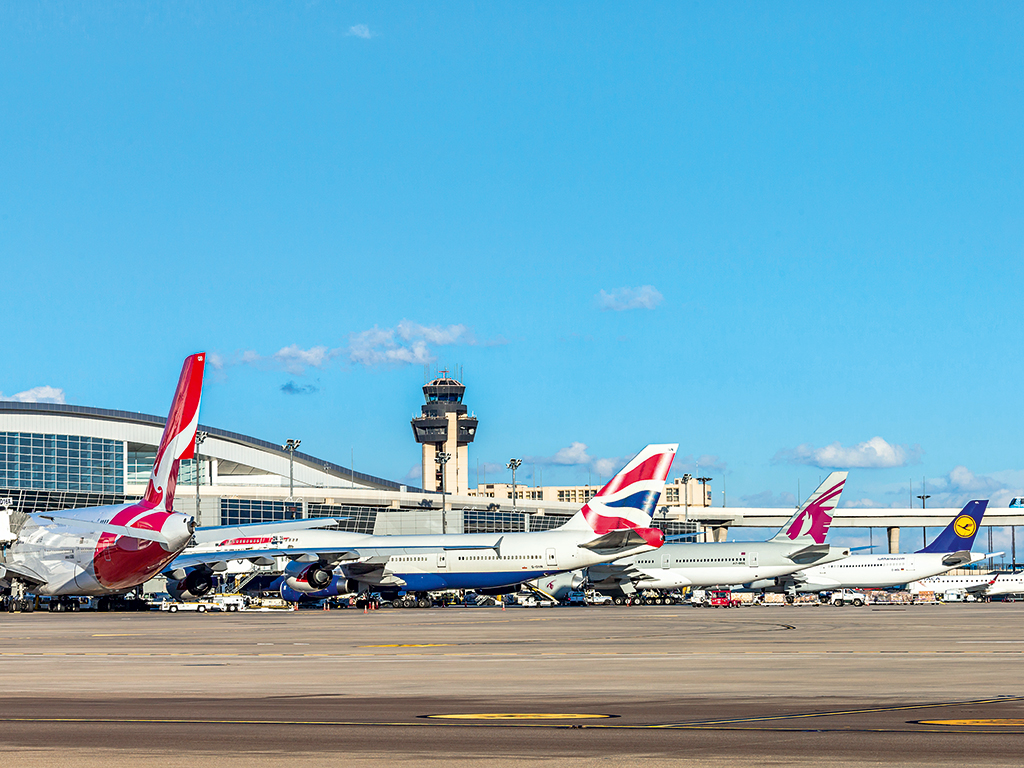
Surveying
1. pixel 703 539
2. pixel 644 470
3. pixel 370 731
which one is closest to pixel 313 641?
pixel 370 731

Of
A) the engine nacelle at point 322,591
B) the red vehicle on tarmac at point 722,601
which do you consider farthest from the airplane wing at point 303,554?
the red vehicle on tarmac at point 722,601

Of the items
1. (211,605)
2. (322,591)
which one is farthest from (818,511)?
(211,605)

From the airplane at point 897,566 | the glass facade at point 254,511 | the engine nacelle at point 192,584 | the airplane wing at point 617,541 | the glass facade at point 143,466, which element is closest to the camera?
the airplane wing at point 617,541

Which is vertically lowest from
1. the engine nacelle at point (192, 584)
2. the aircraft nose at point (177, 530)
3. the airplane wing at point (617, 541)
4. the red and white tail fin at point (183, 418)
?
the engine nacelle at point (192, 584)

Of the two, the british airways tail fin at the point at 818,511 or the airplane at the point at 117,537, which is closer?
the airplane at the point at 117,537

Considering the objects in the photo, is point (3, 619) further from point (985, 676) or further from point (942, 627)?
point (985, 676)

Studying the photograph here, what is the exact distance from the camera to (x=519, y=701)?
17531mm

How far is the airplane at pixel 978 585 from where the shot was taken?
109 meters

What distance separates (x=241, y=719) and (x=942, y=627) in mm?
36067

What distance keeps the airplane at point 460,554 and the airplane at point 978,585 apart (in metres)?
45.3

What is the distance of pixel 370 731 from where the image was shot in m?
14.0

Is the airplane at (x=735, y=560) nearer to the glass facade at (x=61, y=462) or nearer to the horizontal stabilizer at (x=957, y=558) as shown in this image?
the horizontal stabilizer at (x=957, y=558)

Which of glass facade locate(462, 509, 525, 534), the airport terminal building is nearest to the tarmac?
the airport terminal building

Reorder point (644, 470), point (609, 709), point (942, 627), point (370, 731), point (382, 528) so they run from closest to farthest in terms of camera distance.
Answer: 1. point (370, 731)
2. point (609, 709)
3. point (942, 627)
4. point (644, 470)
5. point (382, 528)
